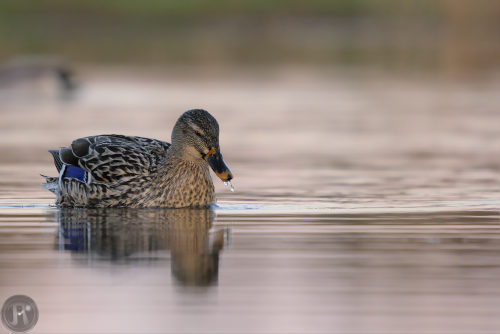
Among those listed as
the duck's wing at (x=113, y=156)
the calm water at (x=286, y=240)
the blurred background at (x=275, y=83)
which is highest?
the blurred background at (x=275, y=83)

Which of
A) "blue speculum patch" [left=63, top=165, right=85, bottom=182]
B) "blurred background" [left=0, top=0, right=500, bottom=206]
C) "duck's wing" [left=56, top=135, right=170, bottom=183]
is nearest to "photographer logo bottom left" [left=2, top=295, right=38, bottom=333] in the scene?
"duck's wing" [left=56, top=135, right=170, bottom=183]

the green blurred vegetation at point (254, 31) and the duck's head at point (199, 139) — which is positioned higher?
the green blurred vegetation at point (254, 31)

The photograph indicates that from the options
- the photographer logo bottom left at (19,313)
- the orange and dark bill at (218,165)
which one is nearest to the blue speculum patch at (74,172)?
the orange and dark bill at (218,165)

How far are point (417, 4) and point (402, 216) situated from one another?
51.2 meters

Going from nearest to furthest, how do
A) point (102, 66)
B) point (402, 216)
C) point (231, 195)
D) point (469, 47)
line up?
1. point (402, 216)
2. point (231, 195)
3. point (102, 66)
4. point (469, 47)

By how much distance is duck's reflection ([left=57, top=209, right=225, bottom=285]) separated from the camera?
343 inches

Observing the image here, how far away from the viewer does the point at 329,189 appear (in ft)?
40.9

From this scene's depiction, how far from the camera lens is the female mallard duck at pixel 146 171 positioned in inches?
441

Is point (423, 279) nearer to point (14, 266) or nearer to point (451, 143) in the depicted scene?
point (14, 266)

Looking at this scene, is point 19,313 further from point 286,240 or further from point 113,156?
point 113,156

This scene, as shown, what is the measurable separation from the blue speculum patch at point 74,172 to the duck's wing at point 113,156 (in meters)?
0.04

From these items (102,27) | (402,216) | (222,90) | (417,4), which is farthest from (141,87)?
(417,4)

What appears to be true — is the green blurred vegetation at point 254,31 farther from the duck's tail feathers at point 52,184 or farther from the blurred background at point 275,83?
the duck's tail feathers at point 52,184

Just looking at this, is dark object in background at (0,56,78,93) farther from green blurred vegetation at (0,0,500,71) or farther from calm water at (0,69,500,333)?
green blurred vegetation at (0,0,500,71)
